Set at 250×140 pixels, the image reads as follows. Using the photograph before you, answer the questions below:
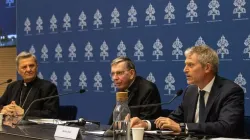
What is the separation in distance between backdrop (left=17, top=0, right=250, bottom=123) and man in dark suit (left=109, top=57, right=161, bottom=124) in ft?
3.05

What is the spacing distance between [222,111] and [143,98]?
0.91 m

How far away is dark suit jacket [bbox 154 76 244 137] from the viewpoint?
2.96 meters

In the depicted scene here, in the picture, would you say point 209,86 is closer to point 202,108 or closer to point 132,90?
point 202,108

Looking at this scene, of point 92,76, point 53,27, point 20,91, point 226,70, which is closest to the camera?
point 226,70

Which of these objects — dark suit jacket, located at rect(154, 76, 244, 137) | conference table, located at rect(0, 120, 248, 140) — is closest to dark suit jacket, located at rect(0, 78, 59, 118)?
conference table, located at rect(0, 120, 248, 140)

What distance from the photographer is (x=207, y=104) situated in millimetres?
3293

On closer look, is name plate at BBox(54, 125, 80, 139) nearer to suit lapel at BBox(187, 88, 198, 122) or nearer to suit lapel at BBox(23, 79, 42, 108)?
suit lapel at BBox(187, 88, 198, 122)

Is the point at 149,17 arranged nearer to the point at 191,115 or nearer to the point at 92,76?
the point at 92,76

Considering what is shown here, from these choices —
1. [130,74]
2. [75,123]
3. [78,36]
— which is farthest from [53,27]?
[75,123]

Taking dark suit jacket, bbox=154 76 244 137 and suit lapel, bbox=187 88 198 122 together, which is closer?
dark suit jacket, bbox=154 76 244 137

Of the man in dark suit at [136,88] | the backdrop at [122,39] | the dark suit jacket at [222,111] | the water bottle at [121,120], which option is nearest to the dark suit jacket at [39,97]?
the man in dark suit at [136,88]

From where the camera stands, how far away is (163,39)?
195 inches

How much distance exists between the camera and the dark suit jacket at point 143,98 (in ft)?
12.6

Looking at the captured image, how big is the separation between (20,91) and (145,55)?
1.44 meters
